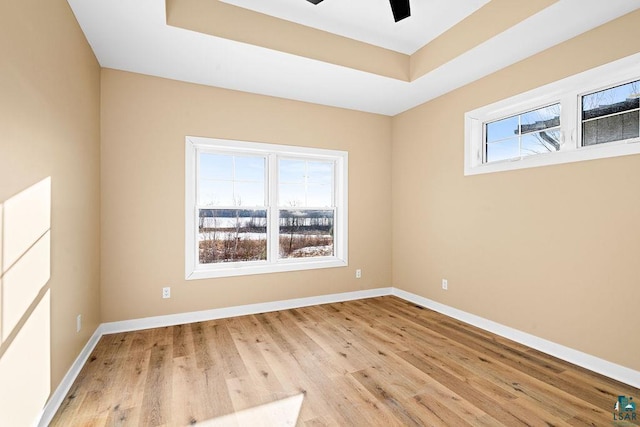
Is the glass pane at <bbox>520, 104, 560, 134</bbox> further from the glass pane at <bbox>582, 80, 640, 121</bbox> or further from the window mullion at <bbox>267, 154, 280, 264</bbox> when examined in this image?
the window mullion at <bbox>267, 154, 280, 264</bbox>

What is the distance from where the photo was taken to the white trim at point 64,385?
1895 mm

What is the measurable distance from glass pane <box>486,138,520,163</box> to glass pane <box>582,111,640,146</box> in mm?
616

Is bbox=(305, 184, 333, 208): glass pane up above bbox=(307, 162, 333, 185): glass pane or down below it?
below

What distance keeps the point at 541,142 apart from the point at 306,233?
2.95m

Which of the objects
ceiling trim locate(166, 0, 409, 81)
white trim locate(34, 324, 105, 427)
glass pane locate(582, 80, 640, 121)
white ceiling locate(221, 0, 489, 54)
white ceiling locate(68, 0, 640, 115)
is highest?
white ceiling locate(221, 0, 489, 54)

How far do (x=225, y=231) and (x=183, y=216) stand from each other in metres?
0.57

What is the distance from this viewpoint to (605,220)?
2529 millimetres

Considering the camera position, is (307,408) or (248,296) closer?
(307,408)

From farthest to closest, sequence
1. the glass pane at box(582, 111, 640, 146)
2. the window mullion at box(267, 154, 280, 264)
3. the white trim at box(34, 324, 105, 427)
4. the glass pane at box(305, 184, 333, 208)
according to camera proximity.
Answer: the glass pane at box(305, 184, 333, 208) < the window mullion at box(267, 154, 280, 264) < the glass pane at box(582, 111, 640, 146) < the white trim at box(34, 324, 105, 427)

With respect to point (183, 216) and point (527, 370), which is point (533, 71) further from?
point (183, 216)

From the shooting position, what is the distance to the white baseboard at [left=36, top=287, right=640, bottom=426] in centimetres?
233

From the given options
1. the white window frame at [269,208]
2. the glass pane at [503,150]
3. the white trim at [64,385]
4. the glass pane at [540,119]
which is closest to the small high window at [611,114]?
the glass pane at [540,119]

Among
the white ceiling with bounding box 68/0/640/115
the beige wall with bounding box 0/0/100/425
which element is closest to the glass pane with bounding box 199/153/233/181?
the white ceiling with bounding box 68/0/640/115

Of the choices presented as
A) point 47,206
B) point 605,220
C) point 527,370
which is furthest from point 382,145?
point 47,206
